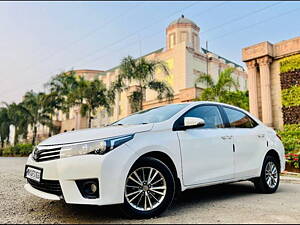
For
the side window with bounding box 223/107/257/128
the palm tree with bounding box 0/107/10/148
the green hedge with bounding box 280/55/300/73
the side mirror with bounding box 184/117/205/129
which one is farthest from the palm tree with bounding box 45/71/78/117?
the side mirror with bounding box 184/117/205/129

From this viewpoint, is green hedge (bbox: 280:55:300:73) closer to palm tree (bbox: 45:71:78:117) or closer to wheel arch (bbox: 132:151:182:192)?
wheel arch (bbox: 132:151:182:192)

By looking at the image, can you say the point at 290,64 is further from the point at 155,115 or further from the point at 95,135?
the point at 95,135

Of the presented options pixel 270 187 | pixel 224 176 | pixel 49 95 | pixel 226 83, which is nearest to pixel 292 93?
pixel 226 83

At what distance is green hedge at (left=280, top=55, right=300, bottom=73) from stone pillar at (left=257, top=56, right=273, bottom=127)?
32.6 inches

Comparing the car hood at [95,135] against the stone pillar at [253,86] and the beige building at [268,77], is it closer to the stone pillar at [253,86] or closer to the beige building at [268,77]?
the beige building at [268,77]

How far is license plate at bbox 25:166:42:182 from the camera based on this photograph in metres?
3.50

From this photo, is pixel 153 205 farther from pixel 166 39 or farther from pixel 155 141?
pixel 166 39

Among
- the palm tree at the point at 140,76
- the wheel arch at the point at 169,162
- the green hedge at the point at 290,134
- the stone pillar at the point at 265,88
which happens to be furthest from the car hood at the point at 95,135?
the stone pillar at the point at 265,88

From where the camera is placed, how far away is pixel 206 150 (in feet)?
13.5

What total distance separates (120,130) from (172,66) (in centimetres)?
3292

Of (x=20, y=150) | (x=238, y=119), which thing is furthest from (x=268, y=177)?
(x=20, y=150)

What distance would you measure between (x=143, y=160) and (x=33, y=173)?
1448 millimetres

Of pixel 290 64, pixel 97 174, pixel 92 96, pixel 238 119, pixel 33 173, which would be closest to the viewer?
pixel 97 174

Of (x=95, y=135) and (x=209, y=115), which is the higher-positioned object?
(x=209, y=115)
